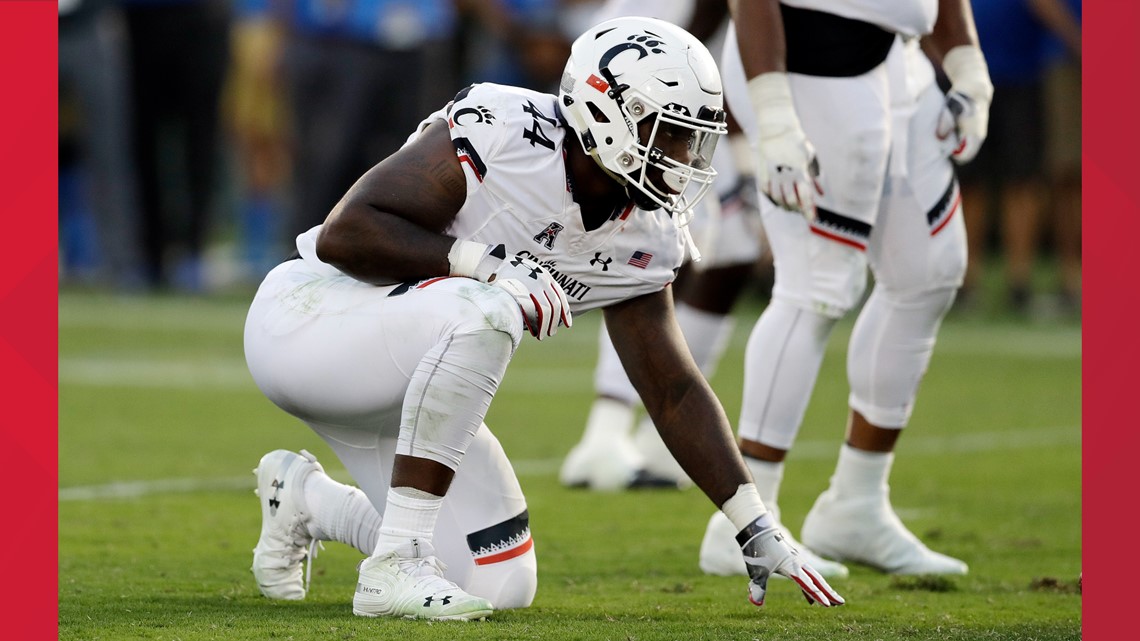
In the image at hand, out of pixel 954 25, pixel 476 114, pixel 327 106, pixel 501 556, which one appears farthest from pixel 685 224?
pixel 327 106

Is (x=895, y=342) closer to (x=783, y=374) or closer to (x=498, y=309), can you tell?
(x=783, y=374)

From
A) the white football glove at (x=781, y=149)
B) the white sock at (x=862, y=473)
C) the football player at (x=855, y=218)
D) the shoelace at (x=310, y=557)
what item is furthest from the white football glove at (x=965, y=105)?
the shoelace at (x=310, y=557)

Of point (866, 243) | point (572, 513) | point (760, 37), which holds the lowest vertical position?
point (572, 513)

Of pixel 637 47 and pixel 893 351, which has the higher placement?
pixel 637 47

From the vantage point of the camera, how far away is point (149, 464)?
599cm

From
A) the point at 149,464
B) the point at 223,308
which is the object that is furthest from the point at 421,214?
the point at 223,308

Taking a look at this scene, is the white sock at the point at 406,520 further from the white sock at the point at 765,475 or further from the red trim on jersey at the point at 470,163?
the white sock at the point at 765,475

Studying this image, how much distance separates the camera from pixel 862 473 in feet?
15.3

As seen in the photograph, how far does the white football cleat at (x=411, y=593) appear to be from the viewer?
3488 mm

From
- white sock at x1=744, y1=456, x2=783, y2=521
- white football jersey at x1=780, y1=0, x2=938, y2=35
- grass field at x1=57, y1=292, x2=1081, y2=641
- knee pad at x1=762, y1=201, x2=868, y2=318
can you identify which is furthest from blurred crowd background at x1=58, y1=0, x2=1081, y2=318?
white sock at x1=744, y1=456, x2=783, y2=521

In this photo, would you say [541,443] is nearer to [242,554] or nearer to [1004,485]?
[1004,485]

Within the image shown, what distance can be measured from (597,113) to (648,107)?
117mm

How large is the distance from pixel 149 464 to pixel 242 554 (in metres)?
1.60

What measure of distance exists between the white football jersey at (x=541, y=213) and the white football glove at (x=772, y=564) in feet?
1.95
